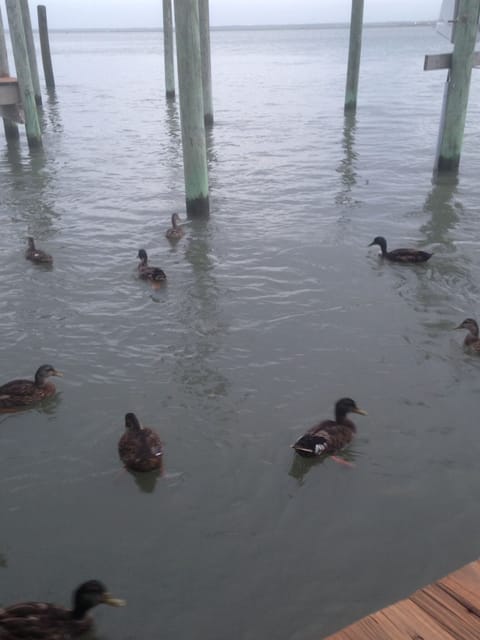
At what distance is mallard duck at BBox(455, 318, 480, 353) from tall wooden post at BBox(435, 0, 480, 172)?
809 centimetres

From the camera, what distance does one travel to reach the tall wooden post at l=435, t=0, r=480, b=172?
1352cm

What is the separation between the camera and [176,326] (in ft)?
29.3

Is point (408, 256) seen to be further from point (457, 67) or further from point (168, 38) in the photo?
point (168, 38)

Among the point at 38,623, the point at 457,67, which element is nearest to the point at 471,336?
the point at 38,623

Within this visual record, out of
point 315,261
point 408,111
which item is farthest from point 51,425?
point 408,111

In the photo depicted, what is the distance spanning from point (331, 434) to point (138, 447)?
193cm

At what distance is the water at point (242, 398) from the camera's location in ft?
16.4

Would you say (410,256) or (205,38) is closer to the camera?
(410,256)

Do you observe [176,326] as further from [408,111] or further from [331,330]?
[408,111]

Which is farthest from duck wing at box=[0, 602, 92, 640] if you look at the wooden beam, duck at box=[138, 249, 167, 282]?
the wooden beam

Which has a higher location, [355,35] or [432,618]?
[355,35]

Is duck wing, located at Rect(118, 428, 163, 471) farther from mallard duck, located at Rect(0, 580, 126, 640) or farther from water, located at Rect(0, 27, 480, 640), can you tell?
mallard duck, located at Rect(0, 580, 126, 640)

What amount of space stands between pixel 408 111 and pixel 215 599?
89.2 feet

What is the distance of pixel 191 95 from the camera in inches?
447
